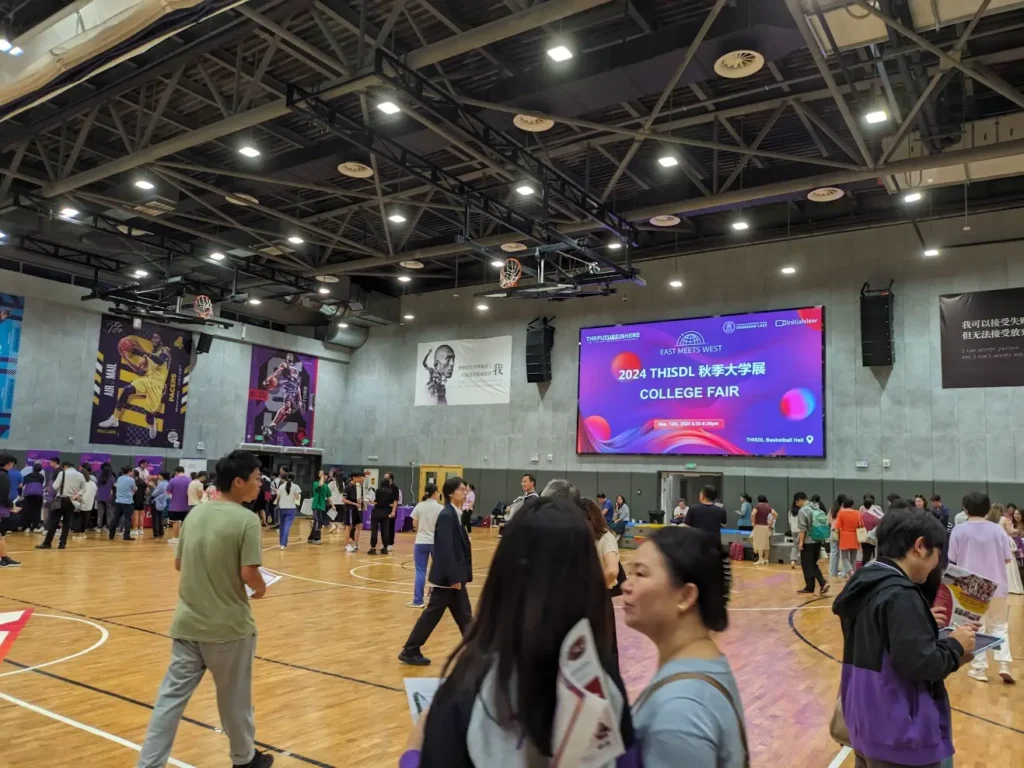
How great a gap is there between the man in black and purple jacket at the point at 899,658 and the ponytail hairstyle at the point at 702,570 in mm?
1143

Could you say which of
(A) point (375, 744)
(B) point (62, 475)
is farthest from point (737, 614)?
(B) point (62, 475)

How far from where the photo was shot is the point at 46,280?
2053 cm

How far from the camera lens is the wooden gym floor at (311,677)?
442 cm

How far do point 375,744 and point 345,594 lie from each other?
585cm

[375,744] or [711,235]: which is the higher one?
[711,235]

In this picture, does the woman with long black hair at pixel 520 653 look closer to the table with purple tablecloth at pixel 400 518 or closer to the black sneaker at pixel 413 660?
the black sneaker at pixel 413 660

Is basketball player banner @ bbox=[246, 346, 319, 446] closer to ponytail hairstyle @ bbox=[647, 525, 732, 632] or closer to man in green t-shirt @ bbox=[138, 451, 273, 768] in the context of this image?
man in green t-shirt @ bbox=[138, 451, 273, 768]

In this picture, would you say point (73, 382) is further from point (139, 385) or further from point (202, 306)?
point (202, 306)

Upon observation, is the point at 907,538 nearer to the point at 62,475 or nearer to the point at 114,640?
the point at 114,640

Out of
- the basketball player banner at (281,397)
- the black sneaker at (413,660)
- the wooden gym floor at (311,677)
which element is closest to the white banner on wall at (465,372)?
the basketball player banner at (281,397)

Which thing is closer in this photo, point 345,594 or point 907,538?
point 907,538

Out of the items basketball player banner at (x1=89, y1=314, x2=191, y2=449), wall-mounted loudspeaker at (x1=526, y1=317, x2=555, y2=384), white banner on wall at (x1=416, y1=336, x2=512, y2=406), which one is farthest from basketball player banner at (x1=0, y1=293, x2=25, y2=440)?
wall-mounted loudspeaker at (x1=526, y1=317, x2=555, y2=384)

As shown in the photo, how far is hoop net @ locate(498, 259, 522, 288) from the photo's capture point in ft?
52.8

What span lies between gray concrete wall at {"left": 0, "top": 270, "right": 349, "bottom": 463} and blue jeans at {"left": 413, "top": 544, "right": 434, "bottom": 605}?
1575 centimetres
